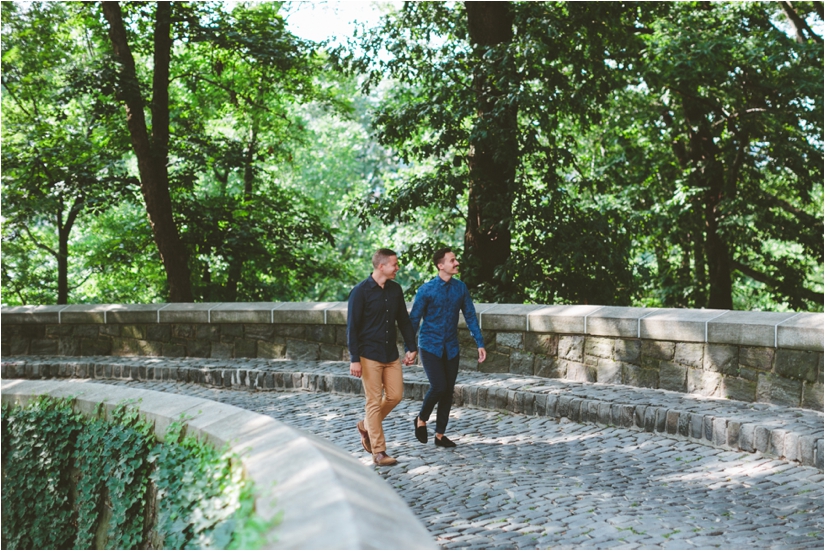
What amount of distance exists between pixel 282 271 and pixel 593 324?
30.6 ft

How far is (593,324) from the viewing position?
8.82m

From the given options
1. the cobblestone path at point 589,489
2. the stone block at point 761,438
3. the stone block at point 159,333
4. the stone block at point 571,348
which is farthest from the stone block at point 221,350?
the stone block at point 761,438

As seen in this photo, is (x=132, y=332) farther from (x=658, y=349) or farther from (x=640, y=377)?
(x=658, y=349)

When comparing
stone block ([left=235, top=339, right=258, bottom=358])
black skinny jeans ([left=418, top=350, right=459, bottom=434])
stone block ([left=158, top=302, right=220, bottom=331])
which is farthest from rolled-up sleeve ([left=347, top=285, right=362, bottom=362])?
stone block ([left=158, top=302, right=220, bottom=331])

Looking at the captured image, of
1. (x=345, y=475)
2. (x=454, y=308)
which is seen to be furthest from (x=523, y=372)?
(x=345, y=475)

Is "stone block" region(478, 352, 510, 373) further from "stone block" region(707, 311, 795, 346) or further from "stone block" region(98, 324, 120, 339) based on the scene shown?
"stone block" region(98, 324, 120, 339)

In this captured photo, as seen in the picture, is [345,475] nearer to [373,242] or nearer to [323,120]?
[373,242]

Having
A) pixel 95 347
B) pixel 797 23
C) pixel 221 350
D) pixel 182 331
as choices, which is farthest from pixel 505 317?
pixel 797 23

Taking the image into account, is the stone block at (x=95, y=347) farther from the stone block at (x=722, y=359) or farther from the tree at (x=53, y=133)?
the stone block at (x=722, y=359)

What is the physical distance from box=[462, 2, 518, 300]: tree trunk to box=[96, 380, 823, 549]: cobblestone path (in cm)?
472

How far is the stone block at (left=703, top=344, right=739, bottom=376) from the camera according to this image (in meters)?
7.64

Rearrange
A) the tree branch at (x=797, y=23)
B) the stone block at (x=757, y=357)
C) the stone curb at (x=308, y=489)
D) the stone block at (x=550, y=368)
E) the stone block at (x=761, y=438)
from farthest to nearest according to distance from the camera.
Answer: the tree branch at (x=797, y=23) → the stone block at (x=550, y=368) → the stone block at (x=757, y=357) → the stone block at (x=761, y=438) → the stone curb at (x=308, y=489)

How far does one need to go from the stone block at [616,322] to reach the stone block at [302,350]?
12.5 feet

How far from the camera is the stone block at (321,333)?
36.8 ft
